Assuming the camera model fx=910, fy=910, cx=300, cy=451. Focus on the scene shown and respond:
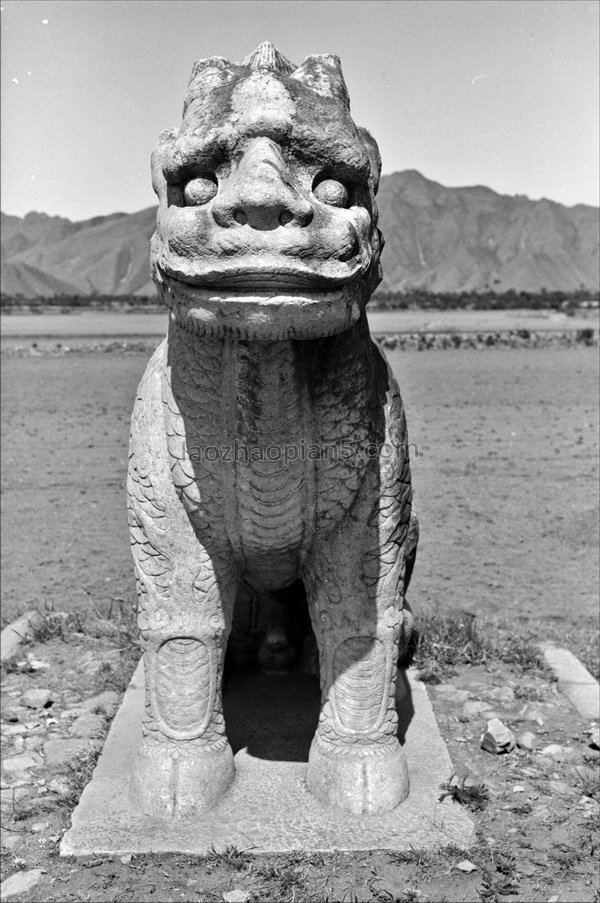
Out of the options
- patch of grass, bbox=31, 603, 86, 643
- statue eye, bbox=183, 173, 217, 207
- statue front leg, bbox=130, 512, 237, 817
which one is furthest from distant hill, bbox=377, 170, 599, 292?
statue eye, bbox=183, 173, 217, 207

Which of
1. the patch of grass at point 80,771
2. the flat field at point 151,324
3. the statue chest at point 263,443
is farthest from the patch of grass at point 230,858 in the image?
the flat field at point 151,324

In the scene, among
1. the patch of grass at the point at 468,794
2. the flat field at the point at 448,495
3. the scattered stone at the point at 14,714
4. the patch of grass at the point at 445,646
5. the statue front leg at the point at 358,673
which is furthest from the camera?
the flat field at the point at 448,495

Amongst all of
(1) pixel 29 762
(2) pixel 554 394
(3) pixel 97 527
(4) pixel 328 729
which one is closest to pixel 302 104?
(4) pixel 328 729

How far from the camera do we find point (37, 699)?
3.77 m

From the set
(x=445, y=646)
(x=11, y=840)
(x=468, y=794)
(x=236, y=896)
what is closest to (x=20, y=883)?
(x=11, y=840)

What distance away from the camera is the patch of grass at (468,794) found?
2.88 m

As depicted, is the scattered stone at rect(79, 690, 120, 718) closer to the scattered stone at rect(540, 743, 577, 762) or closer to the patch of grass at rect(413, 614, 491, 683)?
the patch of grass at rect(413, 614, 491, 683)

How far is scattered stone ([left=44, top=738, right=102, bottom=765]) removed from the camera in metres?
3.35

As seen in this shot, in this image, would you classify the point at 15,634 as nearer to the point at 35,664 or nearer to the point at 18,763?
the point at 35,664

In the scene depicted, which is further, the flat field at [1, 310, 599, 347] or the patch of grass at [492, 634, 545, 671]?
the flat field at [1, 310, 599, 347]

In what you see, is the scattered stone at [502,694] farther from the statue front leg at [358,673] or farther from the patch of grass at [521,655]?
the statue front leg at [358,673]

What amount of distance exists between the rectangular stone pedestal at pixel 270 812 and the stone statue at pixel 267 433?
0.06m

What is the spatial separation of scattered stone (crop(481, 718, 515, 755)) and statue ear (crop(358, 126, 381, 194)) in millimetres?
2105

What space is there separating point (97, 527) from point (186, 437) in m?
4.09
